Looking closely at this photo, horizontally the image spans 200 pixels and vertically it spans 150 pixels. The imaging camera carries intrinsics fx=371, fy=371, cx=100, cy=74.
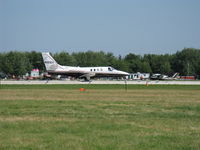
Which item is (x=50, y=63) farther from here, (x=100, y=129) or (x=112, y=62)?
(x=112, y=62)

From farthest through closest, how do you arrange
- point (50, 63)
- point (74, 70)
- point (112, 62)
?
point (112, 62)
point (74, 70)
point (50, 63)

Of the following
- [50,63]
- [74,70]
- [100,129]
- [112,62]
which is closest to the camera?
[100,129]

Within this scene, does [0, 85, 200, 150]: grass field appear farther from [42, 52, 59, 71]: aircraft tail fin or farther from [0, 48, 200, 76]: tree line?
[0, 48, 200, 76]: tree line

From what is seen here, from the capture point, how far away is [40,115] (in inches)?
611

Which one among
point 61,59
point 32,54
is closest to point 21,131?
point 61,59

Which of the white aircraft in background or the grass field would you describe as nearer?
the grass field

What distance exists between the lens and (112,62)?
5138 inches

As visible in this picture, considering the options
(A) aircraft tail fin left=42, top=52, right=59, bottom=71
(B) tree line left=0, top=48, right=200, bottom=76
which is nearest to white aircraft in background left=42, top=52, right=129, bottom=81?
(A) aircraft tail fin left=42, top=52, right=59, bottom=71

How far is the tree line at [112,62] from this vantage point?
4617 inches

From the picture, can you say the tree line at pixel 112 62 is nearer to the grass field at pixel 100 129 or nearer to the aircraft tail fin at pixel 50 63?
the aircraft tail fin at pixel 50 63

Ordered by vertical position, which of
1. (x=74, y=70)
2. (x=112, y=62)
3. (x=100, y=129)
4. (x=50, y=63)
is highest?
(x=112, y=62)

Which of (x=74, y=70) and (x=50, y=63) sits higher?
(x=50, y=63)

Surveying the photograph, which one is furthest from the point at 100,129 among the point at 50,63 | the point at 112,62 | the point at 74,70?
the point at 112,62

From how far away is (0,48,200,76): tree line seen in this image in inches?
4617
